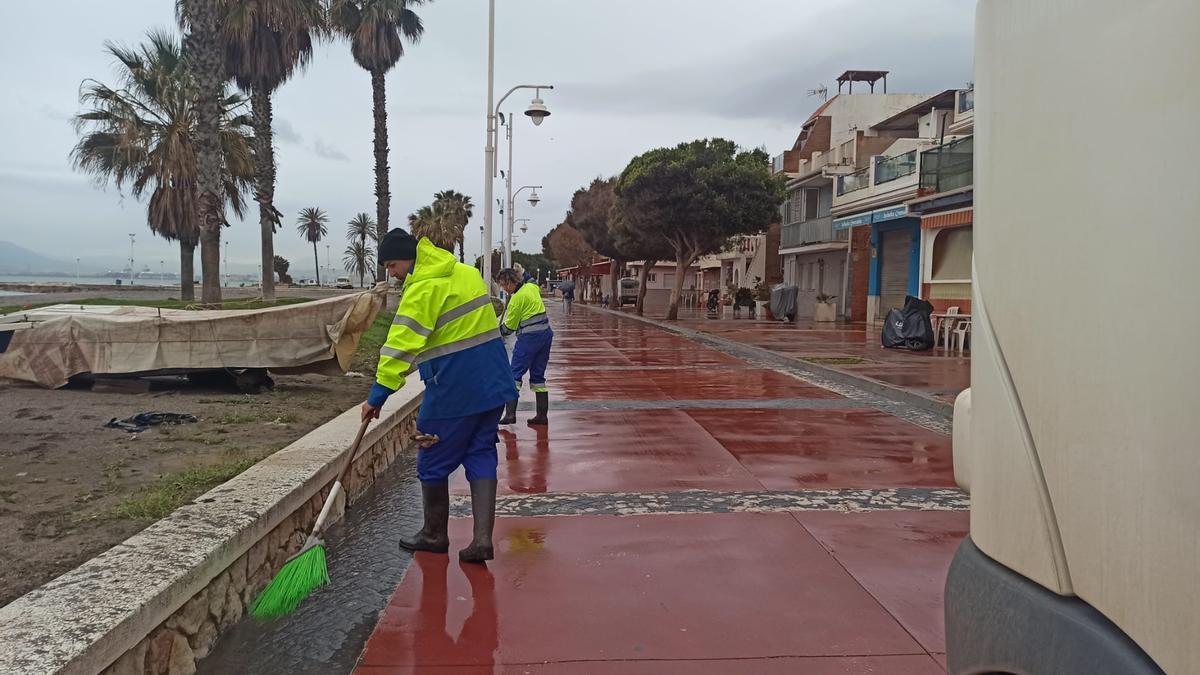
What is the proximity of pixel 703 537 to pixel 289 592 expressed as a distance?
2150mm

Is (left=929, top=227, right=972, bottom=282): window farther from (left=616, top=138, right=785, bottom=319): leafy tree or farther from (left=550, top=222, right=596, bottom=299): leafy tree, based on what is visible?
(left=550, top=222, right=596, bottom=299): leafy tree

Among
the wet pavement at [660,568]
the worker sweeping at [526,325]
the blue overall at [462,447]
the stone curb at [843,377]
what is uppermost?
the worker sweeping at [526,325]

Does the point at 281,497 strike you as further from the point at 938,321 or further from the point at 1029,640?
the point at 938,321

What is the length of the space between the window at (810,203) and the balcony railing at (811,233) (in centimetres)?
62

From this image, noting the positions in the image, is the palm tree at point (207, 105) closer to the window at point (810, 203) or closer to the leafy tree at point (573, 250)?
the window at point (810, 203)

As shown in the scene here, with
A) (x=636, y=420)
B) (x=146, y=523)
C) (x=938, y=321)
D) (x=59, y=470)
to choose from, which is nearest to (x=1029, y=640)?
(x=146, y=523)

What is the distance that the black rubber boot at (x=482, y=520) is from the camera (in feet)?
13.8

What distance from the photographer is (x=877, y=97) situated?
37.3 meters

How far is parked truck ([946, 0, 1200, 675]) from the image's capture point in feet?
3.85

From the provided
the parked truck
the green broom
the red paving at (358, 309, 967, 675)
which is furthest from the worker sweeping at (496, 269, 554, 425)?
the parked truck

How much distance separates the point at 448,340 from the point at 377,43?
24.5 meters

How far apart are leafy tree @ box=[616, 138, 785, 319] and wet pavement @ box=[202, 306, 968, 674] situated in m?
22.1

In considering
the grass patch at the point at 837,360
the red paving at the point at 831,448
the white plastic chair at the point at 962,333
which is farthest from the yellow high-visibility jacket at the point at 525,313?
the white plastic chair at the point at 962,333

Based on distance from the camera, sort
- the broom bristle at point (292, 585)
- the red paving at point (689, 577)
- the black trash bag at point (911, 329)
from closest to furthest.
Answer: the red paving at point (689, 577)
the broom bristle at point (292, 585)
the black trash bag at point (911, 329)
